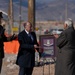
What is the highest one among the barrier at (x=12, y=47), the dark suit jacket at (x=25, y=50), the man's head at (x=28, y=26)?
the man's head at (x=28, y=26)

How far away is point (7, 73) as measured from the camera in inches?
618

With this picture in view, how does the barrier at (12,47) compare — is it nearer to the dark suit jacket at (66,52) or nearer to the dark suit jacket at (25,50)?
the dark suit jacket at (25,50)

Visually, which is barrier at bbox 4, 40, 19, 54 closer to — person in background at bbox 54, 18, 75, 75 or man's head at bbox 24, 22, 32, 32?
man's head at bbox 24, 22, 32, 32

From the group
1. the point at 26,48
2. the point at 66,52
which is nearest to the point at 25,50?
the point at 26,48

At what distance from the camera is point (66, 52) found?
34.6 ft

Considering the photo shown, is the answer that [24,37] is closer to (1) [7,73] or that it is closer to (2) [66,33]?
(2) [66,33]

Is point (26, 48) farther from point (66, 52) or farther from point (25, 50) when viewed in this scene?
point (66, 52)

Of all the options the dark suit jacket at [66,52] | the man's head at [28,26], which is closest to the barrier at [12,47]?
the man's head at [28,26]

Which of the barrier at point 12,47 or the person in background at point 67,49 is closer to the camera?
the person in background at point 67,49

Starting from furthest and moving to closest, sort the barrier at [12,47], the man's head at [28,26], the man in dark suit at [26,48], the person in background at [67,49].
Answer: the barrier at [12,47], the man in dark suit at [26,48], the man's head at [28,26], the person in background at [67,49]

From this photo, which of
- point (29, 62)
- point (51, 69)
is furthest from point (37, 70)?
point (29, 62)

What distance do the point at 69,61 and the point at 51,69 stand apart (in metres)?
5.89

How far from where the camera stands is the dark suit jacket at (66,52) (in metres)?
10.5

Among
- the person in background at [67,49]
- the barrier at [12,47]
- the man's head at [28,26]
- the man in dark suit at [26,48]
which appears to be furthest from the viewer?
the barrier at [12,47]
